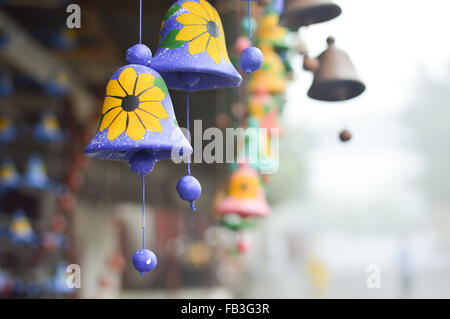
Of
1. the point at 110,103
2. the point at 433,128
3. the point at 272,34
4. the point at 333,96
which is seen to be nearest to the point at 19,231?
the point at 272,34

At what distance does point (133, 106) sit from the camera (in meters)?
0.95

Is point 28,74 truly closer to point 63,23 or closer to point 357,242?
point 63,23

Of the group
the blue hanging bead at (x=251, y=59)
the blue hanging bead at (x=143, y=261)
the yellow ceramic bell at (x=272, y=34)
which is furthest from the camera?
Result: the yellow ceramic bell at (x=272, y=34)

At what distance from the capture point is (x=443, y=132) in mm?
30016

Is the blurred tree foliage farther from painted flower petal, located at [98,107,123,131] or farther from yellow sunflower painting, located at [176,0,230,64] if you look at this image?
painted flower petal, located at [98,107,123,131]

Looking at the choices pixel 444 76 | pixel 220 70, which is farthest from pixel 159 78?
pixel 444 76

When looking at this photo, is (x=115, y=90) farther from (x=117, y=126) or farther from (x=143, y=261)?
(x=143, y=261)

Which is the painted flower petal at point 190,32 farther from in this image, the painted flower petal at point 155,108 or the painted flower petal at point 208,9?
the painted flower petal at point 155,108

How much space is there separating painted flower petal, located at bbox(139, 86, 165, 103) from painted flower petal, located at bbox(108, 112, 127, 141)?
0.04 m

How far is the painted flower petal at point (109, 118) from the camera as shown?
3.12ft

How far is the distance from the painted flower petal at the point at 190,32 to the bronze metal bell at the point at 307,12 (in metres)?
0.33

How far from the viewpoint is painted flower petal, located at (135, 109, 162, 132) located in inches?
36.7

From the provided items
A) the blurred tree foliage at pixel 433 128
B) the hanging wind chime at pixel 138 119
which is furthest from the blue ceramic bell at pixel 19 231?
the blurred tree foliage at pixel 433 128
